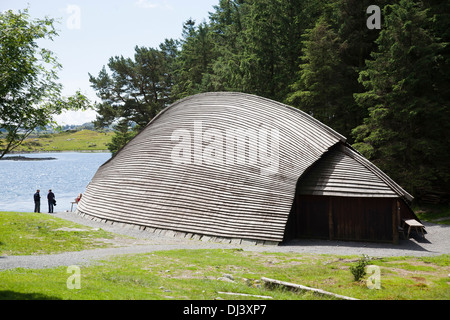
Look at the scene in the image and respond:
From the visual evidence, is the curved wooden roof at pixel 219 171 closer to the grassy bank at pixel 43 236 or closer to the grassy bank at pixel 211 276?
the grassy bank at pixel 43 236

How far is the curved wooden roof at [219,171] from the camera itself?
18.9 meters

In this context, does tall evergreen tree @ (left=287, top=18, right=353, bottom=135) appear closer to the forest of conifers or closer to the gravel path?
the forest of conifers

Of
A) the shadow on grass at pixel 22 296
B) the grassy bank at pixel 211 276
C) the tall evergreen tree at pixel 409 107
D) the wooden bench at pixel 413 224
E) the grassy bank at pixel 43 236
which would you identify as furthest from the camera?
the tall evergreen tree at pixel 409 107

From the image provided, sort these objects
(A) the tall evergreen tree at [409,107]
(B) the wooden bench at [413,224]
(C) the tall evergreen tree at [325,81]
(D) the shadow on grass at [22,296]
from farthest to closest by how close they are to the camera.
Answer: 1. (C) the tall evergreen tree at [325,81]
2. (A) the tall evergreen tree at [409,107]
3. (B) the wooden bench at [413,224]
4. (D) the shadow on grass at [22,296]

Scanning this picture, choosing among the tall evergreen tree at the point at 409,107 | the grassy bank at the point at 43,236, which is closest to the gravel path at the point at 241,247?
the grassy bank at the point at 43,236

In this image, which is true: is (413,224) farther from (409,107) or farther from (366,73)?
(366,73)

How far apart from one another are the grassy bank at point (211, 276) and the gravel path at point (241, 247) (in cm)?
127

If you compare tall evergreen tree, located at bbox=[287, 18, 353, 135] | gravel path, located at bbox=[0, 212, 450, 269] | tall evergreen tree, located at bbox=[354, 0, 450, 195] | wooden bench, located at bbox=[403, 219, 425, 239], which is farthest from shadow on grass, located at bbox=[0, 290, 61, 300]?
tall evergreen tree, located at bbox=[287, 18, 353, 135]

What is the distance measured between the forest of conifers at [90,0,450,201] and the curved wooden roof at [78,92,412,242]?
29.0ft

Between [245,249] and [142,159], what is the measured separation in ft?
37.3

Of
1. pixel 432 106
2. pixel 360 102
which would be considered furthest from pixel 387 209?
pixel 360 102

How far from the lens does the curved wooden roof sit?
62.0 feet

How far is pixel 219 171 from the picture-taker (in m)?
20.9
